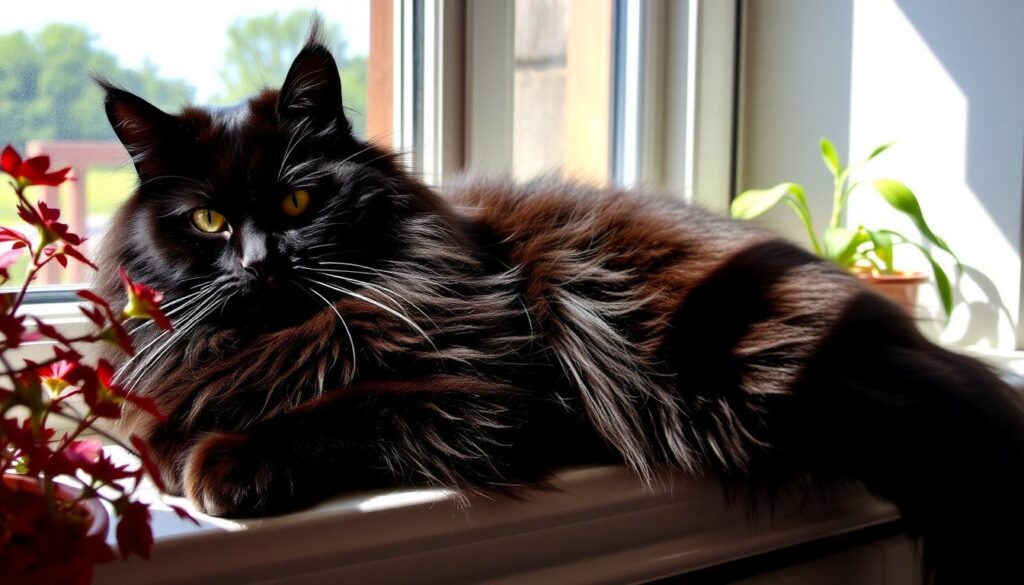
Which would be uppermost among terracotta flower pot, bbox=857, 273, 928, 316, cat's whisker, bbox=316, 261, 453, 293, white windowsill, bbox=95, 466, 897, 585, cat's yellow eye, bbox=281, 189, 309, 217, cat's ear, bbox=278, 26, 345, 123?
cat's ear, bbox=278, 26, 345, 123

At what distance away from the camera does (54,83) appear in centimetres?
113

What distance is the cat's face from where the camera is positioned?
91 cm

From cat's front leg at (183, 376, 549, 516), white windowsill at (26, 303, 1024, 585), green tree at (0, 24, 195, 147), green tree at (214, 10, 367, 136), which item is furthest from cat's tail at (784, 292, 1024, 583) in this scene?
green tree at (0, 24, 195, 147)

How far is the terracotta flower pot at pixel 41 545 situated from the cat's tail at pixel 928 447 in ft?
2.40

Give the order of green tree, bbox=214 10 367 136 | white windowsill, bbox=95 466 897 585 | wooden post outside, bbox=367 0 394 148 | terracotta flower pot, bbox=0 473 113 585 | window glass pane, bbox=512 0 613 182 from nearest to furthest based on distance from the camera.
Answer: terracotta flower pot, bbox=0 473 113 585, white windowsill, bbox=95 466 897 585, green tree, bbox=214 10 367 136, wooden post outside, bbox=367 0 394 148, window glass pane, bbox=512 0 613 182

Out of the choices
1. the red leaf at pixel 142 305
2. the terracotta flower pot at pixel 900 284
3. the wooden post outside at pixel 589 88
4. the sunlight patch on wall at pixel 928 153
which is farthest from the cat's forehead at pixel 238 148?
the sunlight patch on wall at pixel 928 153

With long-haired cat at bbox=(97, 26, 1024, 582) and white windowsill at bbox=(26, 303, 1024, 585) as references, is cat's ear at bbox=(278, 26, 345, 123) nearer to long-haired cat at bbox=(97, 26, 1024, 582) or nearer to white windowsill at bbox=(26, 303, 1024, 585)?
long-haired cat at bbox=(97, 26, 1024, 582)

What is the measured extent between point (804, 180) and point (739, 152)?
0.47ft

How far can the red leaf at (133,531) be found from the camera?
50 cm

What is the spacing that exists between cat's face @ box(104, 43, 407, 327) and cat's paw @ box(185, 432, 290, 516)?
7.0 inches

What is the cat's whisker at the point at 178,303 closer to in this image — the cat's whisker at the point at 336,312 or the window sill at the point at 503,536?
the cat's whisker at the point at 336,312

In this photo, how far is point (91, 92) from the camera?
116cm

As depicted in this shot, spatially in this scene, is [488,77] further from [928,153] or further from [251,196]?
[928,153]

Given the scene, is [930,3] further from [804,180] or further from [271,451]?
[271,451]
